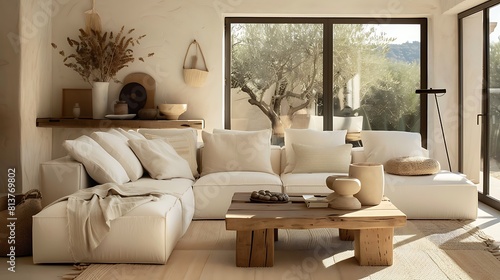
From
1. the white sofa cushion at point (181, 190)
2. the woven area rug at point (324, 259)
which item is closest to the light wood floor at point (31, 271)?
the woven area rug at point (324, 259)

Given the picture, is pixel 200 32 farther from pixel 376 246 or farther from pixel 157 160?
pixel 376 246

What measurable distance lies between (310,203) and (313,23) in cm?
379

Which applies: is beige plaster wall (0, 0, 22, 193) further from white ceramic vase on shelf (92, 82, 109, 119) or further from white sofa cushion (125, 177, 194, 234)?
white sofa cushion (125, 177, 194, 234)

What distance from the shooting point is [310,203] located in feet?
14.8

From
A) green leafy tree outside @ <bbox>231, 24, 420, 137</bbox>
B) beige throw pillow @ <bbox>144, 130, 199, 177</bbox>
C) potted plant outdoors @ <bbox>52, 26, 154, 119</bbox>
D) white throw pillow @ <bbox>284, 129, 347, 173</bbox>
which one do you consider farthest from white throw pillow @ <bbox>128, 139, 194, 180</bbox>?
green leafy tree outside @ <bbox>231, 24, 420, 137</bbox>

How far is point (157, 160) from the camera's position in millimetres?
5824

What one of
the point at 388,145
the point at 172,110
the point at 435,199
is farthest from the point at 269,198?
the point at 172,110

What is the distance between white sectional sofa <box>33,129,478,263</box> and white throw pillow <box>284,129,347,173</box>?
1 cm

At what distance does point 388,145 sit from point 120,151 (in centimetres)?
269

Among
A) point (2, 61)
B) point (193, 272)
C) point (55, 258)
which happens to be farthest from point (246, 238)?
point (2, 61)

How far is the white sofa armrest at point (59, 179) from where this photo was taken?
4859mm

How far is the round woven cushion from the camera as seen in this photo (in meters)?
6.11

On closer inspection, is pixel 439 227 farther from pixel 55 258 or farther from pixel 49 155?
pixel 49 155

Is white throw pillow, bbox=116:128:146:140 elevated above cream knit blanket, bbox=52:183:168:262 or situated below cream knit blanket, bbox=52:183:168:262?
above
